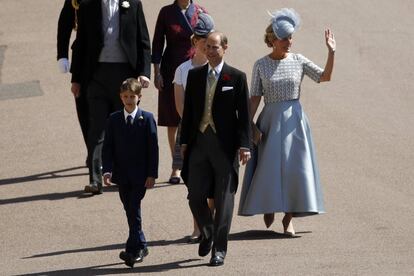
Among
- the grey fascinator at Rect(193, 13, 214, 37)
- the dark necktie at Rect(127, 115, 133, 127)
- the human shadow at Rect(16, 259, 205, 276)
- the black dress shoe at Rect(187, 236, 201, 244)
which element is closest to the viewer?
the human shadow at Rect(16, 259, 205, 276)

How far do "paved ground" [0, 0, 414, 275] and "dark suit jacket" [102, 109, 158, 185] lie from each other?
2.16 ft

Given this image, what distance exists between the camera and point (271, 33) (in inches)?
461

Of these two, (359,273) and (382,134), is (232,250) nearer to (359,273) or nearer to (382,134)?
(359,273)

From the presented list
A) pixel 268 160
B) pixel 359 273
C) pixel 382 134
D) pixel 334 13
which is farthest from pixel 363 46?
pixel 359 273

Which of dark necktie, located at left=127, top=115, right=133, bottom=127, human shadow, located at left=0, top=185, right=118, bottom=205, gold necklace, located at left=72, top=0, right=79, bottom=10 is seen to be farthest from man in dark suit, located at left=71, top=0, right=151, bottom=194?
dark necktie, located at left=127, top=115, right=133, bottom=127

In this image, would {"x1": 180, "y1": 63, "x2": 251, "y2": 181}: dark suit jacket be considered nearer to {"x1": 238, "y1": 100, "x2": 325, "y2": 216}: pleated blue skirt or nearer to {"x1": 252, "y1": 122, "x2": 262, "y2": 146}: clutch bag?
{"x1": 252, "y1": 122, "x2": 262, "y2": 146}: clutch bag

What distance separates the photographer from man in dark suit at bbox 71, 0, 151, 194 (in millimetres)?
13102

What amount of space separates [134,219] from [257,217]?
207 centimetres

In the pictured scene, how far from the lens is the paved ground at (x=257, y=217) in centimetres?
1089

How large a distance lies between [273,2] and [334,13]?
3.34ft

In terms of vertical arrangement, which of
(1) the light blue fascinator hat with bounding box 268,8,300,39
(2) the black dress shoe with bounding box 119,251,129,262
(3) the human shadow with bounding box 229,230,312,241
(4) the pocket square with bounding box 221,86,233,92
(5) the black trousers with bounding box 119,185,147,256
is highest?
(1) the light blue fascinator hat with bounding box 268,8,300,39

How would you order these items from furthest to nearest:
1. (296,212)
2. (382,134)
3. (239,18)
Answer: (239,18), (382,134), (296,212)

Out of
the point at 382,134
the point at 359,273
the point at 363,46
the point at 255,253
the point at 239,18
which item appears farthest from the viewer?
the point at 239,18

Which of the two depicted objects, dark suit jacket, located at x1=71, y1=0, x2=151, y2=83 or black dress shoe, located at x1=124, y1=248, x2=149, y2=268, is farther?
dark suit jacket, located at x1=71, y1=0, x2=151, y2=83
